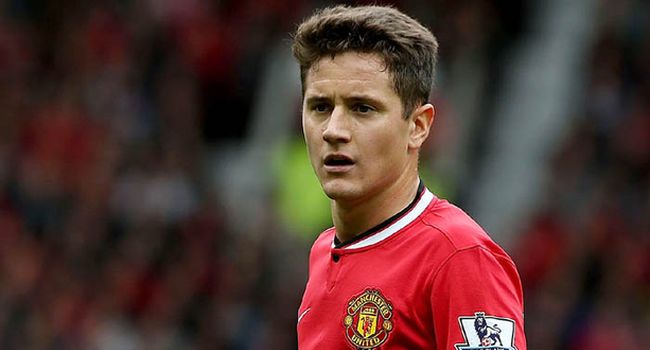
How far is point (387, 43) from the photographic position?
406cm

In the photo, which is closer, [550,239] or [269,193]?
[550,239]

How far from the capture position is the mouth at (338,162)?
4.10 meters

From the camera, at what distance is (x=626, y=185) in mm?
10164

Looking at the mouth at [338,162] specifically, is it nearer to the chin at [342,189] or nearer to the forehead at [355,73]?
A: the chin at [342,189]

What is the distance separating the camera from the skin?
4055 millimetres

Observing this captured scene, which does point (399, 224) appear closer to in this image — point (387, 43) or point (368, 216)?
point (368, 216)

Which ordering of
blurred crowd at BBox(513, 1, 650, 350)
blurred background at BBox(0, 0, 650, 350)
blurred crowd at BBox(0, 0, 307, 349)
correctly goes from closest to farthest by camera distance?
blurred crowd at BBox(513, 1, 650, 350) < blurred background at BBox(0, 0, 650, 350) < blurred crowd at BBox(0, 0, 307, 349)

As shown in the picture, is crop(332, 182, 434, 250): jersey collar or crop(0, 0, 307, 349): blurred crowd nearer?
crop(332, 182, 434, 250): jersey collar

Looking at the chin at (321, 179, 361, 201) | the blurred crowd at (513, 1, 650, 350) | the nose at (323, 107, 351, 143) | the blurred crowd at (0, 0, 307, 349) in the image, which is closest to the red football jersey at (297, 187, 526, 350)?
the chin at (321, 179, 361, 201)

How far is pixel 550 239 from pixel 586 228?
11.3 inches

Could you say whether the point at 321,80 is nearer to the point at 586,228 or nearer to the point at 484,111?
the point at 586,228

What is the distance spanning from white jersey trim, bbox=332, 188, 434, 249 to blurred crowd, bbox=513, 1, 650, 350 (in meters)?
5.11

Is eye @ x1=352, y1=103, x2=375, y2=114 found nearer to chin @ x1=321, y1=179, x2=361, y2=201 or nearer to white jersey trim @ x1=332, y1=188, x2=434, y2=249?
chin @ x1=321, y1=179, x2=361, y2=201

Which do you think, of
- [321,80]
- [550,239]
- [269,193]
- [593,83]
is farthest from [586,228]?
[321,80]
